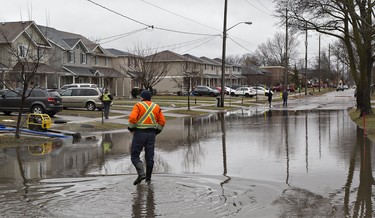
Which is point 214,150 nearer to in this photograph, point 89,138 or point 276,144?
point 276,144

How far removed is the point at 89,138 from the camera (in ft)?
60.4

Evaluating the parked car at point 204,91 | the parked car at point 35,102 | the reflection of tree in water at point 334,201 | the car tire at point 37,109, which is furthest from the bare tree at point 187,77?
the reflection of tree in water at point 334,201

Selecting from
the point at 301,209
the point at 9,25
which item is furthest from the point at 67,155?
the point at 9,25

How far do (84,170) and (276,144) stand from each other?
23.4 ft

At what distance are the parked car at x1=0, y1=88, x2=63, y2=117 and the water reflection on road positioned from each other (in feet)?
33.2

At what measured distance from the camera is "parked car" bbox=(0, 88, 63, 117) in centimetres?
2566

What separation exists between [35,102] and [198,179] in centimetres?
1821

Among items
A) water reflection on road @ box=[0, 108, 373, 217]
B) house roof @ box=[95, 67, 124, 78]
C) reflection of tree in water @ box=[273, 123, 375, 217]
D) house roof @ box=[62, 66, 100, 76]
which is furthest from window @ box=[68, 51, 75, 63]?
reflection of tree in water @ box=[273, 123, 375, 217]

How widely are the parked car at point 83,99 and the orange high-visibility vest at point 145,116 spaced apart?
78.3 ft

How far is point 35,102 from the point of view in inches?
1011

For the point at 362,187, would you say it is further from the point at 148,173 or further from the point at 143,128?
the point at 143,128

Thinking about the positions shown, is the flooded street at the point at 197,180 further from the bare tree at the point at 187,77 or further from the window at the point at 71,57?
the window at the point at 71,57

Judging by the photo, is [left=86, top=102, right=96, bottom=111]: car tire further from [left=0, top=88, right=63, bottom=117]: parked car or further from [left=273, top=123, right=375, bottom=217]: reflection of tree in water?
[left=273, top=123, right=375, bottom=217]: reflection of tree in water

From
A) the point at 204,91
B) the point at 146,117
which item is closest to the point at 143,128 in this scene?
the point at 146,117
